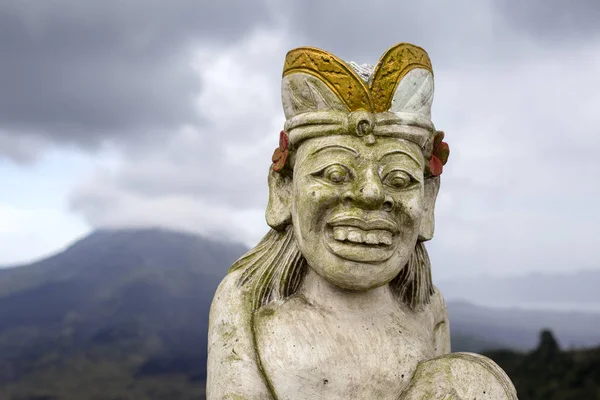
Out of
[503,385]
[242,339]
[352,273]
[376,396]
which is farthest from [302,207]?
[503,385]

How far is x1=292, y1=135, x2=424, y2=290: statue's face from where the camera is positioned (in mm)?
3545

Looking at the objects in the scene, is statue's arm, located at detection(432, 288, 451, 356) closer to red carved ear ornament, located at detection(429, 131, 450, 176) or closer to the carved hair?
the carved hair

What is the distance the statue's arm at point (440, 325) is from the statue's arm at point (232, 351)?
132cm

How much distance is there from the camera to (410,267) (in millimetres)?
4180

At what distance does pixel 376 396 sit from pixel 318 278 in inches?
29.7

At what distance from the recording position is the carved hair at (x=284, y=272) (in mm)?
3984

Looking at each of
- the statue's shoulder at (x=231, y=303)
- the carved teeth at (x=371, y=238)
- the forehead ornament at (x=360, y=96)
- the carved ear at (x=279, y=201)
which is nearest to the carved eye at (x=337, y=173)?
the forehead ornament at (x=360, y=96)

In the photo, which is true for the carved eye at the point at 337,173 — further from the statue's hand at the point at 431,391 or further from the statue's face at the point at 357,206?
the statue's hand at the point at 431,391

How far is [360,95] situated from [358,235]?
0.79 metres

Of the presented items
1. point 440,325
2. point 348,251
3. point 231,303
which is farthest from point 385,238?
point 440,325

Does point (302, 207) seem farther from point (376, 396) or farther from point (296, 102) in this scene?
point (376, 396)

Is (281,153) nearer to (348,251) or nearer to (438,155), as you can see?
(348,251)

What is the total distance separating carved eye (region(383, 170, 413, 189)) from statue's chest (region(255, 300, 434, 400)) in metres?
0.82

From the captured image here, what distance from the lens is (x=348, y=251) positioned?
356 cm
